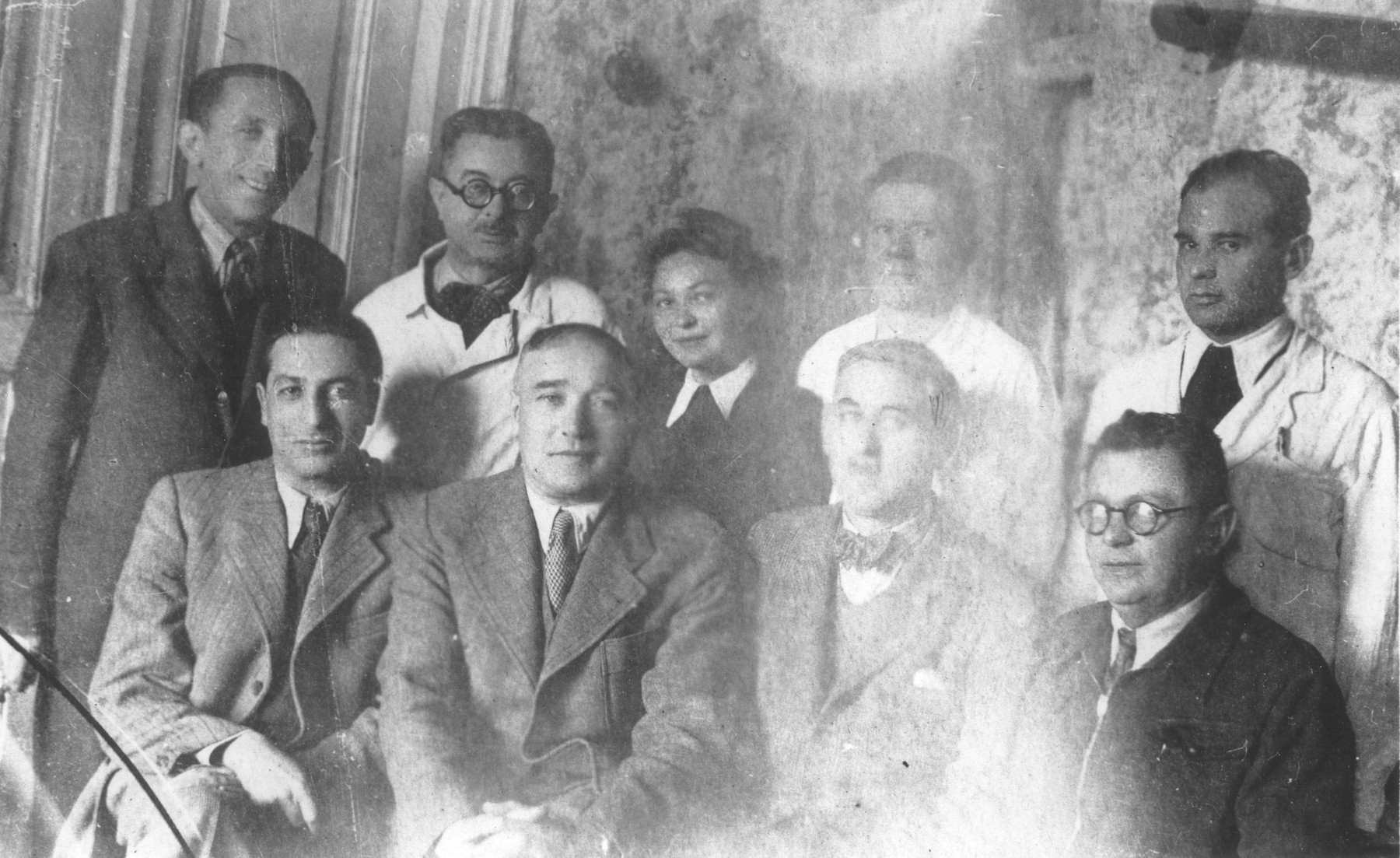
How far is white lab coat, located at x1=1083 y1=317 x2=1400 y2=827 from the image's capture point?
3.51 metres

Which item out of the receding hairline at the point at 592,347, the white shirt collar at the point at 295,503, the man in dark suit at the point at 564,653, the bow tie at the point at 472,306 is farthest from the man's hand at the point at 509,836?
the bow tie at the point at 472,306

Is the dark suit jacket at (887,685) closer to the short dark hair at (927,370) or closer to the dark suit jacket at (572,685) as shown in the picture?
the dark suit jacket at (572,685)

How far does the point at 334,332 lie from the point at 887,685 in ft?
5.53

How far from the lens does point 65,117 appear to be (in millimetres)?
3602

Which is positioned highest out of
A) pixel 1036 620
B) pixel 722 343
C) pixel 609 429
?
pixel 722 343

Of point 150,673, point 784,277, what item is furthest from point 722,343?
point 150,673

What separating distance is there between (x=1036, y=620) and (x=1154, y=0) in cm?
164

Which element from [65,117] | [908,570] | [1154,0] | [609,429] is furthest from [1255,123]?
[65,117]

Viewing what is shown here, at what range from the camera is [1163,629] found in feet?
11.5

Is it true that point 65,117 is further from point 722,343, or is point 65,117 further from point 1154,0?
point 1154,0

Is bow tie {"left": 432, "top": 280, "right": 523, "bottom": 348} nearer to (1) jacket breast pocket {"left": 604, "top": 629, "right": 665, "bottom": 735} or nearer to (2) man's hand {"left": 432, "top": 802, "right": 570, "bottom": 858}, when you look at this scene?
(1) jacket breast pocket {"left": 604, "top": 629, "right": 665, "bottom": 735}

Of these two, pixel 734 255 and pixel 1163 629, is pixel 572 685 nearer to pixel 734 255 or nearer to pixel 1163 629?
pixel 734 255

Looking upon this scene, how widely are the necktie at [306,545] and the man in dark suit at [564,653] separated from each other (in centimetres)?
20

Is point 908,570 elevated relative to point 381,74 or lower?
lower
